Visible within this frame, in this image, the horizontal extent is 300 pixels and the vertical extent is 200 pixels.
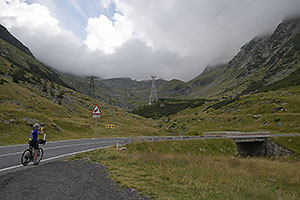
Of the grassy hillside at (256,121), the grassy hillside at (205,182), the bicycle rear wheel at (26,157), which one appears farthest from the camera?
the grassy hillside at (256,121)

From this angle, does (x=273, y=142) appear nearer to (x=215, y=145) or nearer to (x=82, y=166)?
(x=215, y=145)

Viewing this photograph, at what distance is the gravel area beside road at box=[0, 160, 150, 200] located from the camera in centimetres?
634

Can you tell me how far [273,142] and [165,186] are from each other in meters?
35.7

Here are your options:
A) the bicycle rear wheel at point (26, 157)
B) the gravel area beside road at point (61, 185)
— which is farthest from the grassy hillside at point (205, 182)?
the bicycle rear wheel at point (26, 157)

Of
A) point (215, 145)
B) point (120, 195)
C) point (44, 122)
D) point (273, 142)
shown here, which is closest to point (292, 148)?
point (273, 142)

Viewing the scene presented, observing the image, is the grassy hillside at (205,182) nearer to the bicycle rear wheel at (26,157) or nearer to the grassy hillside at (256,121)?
the bicycle rear wheel at (26,157)

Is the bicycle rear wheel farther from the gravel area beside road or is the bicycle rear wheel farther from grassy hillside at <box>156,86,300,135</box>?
grassy hillside at <box>156,86,300,135</box>

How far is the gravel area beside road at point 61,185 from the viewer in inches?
250

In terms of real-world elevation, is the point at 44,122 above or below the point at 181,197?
above

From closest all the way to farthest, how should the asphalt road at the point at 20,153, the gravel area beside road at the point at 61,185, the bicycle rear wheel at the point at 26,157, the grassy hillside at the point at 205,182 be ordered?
the gravel area beside road at the point at 61,185, the grassy hillside at the point at 205,182, the asphalt road at the point at 20,153, the bicycle rear wheel at the point at 26,157

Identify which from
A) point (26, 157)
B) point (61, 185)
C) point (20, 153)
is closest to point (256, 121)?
point (20, 153)

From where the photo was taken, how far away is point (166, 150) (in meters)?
26.3

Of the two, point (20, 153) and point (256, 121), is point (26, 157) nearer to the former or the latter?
point (20, 153)

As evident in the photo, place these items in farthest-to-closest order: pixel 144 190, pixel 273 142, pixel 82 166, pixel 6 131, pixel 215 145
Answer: pixel 273 142
pixel 215 145
pixel 6 131
pixel 82 166
pixel 144 190
